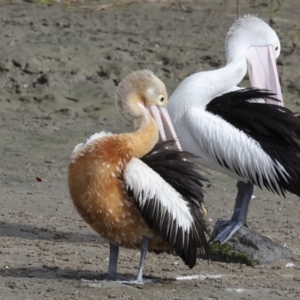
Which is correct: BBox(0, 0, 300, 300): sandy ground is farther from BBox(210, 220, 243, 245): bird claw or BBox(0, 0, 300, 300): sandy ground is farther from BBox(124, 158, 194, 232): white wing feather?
BBox(124, 158, 194, 232): white wing feather

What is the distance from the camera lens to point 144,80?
5.70 meters

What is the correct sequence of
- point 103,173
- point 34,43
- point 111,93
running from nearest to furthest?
point 103,173, point 111,93, point 34,43

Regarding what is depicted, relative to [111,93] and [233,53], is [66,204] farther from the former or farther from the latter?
[111,93]

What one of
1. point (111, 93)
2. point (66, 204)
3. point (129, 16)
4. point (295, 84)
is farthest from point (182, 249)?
point (129, 16)

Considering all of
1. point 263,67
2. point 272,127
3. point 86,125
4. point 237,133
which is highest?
point 263,67

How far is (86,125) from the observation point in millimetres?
10367

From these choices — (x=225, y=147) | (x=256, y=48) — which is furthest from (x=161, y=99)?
(x=256, y=48)

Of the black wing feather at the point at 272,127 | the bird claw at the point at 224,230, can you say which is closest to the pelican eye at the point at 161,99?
the black wing feather at the point at 272,127

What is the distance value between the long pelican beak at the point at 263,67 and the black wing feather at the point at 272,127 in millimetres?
1111

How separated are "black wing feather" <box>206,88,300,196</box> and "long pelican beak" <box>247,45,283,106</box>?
111 centimetres

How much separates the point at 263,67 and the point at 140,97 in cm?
236

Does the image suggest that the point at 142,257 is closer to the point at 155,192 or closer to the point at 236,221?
the point at 155,192

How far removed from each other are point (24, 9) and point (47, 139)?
178 inches

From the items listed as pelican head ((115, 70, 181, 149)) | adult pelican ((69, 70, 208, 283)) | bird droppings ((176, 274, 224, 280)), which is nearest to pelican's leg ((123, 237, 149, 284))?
adult pelican ((69, 70, 208, 283))
